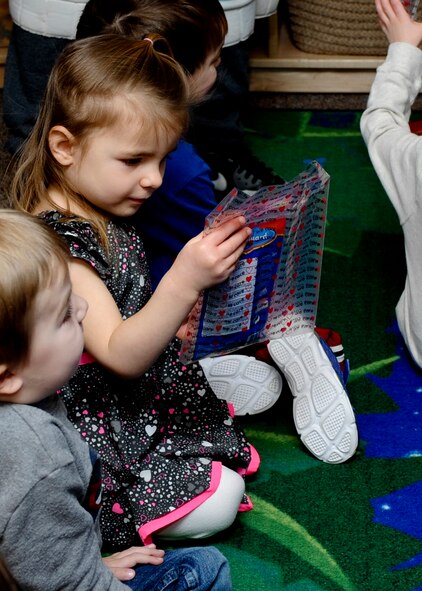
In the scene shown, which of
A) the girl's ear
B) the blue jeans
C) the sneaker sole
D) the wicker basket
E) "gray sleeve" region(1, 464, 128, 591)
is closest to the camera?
"gray sleeve" region(1, 464, 128, 591)

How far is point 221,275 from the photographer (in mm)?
1114

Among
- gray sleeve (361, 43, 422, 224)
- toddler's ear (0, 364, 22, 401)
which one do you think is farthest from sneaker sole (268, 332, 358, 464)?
toddler's ear (0, 364, 22, 401)

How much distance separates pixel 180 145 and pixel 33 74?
28.9 inches

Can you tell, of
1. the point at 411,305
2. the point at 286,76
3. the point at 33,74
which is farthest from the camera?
the point at 286,76

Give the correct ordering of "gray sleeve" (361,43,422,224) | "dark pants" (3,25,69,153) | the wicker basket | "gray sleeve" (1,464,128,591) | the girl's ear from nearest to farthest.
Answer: "gray sleeve" (1,464,128,591), the girl's ear, "gray sleeve" (361,43,422,224), "dark pants" (3,25,69,153), the wicker basket

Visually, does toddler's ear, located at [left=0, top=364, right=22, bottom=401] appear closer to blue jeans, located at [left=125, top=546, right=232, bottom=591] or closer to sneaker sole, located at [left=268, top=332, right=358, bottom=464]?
blue jeans, located at [left=125, top=546, right=232, bottom=591]

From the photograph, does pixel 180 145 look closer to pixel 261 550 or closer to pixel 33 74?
pixel 261 550

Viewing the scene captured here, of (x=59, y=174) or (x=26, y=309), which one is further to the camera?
(x=59, y=174)

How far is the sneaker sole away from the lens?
4.64 feet

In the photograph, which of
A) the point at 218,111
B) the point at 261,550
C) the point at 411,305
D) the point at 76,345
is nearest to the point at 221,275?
the point at 76,345

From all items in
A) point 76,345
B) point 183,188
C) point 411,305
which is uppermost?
point 76,345

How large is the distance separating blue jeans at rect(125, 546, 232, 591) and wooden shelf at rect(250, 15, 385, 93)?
1.61 meters

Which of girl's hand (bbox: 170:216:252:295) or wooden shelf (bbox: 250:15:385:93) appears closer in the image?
girl's hand (bbox: 170:216:252:295)

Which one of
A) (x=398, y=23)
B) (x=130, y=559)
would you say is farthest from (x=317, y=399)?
(x=398, y=23)
